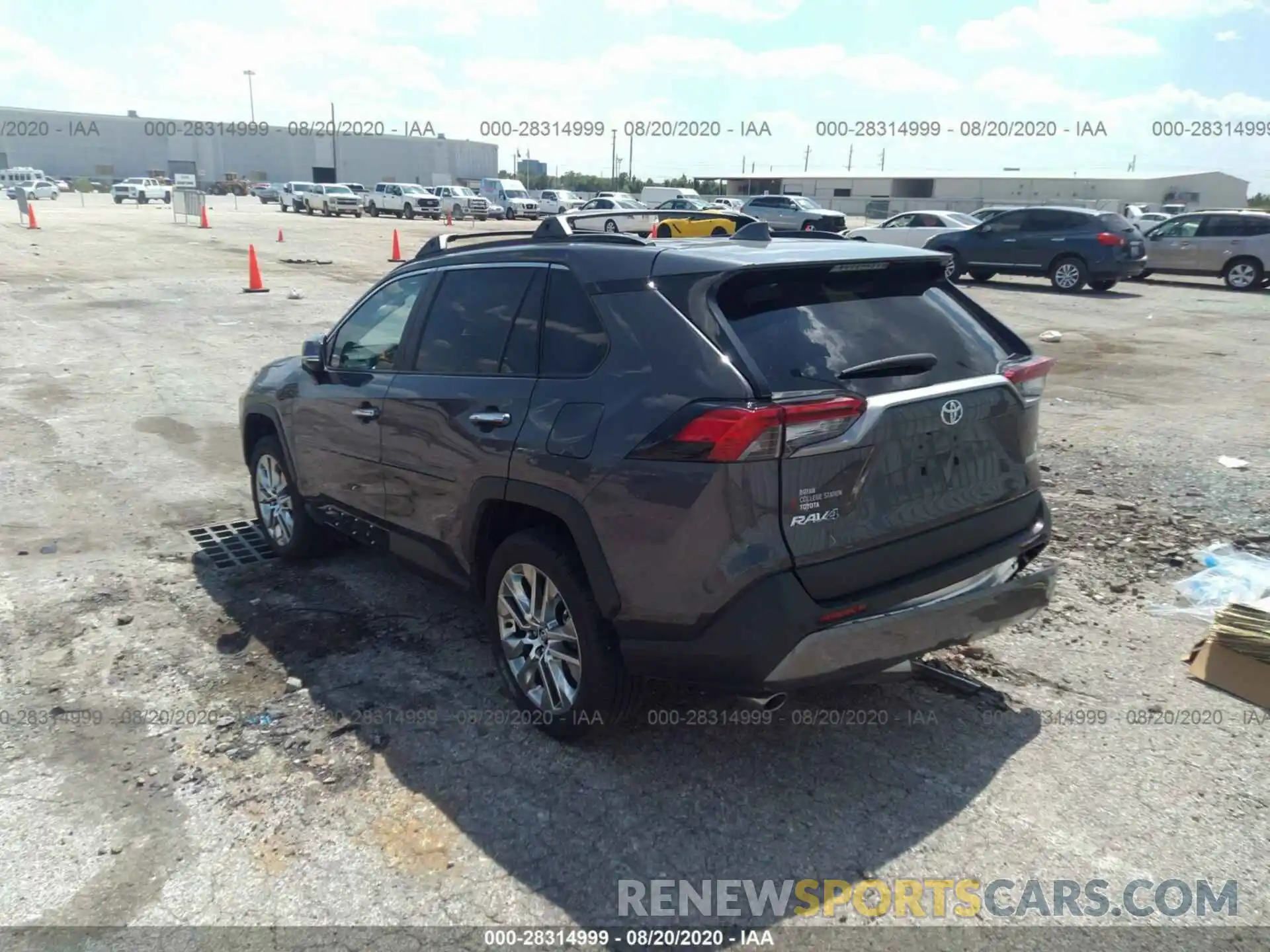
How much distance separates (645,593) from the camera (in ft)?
10.2

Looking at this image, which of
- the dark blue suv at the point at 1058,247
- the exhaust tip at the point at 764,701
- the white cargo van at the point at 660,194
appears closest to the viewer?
the exhaust tip at the point at 764,701

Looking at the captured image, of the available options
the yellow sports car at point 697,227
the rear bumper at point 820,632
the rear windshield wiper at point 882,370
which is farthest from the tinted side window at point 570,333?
the yellow sports car at point 697,227

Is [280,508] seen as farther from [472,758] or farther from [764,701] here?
[764,701]

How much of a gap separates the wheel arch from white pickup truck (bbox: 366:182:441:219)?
48221 millimetres

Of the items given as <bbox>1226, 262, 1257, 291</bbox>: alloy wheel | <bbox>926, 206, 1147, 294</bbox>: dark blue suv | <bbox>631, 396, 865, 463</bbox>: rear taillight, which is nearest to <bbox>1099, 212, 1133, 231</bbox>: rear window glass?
<bbox>926, 206, 1147, 294</bbox>: dark blue suv

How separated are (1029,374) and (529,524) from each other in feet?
6.70

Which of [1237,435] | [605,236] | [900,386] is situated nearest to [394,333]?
[605,236]

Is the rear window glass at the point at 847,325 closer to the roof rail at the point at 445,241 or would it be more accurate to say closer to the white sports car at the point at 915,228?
the roof rail at the point at 445,241

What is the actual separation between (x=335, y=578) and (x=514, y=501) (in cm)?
220

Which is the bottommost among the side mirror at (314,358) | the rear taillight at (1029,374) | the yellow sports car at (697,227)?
the side mirror at (314,358)

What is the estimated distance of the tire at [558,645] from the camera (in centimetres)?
330

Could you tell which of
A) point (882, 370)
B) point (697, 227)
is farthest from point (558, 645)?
point (697, 227)

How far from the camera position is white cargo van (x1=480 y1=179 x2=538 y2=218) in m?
52.1

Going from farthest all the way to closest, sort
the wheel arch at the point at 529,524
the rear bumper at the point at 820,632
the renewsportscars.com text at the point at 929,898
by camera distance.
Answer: the wheel arch at the point at 529,524 → the rear bumper at the point at 820,632 → the renewsportscars.com text at the point at 929,898
